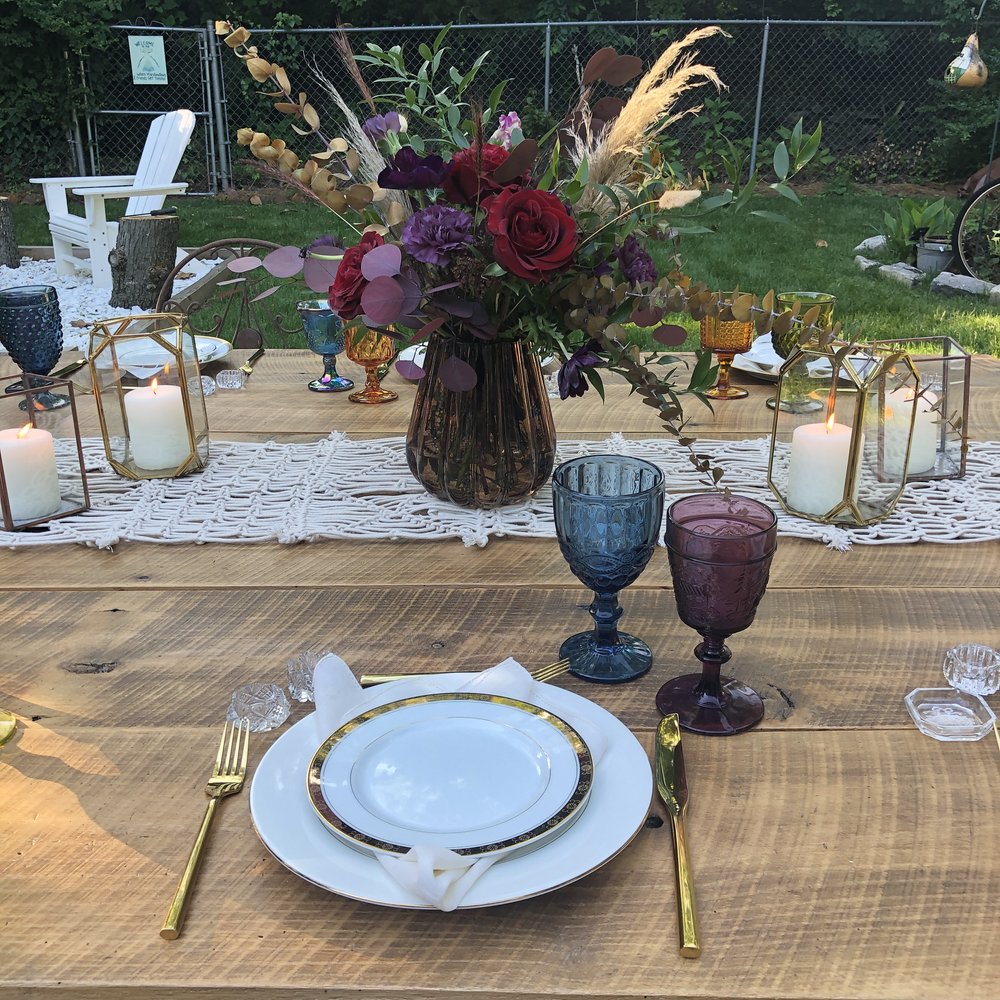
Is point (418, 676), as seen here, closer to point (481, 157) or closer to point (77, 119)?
point (481, 157)

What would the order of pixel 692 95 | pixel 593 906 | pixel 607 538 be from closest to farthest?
pixel 593 906 → pixel 607 538 → pixel 692 95

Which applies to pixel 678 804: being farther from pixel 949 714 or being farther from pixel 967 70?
pixel 967 70

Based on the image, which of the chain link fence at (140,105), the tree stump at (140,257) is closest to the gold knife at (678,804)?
the tree stump at (140,257)

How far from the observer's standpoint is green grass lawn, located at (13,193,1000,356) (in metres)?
4.26

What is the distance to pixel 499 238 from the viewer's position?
2.91 ft

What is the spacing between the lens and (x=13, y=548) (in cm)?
108

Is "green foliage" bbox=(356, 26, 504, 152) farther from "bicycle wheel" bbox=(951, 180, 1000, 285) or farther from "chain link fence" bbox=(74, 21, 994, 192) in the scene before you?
"chain link fence" bbox=(74, 21, 994, 192)

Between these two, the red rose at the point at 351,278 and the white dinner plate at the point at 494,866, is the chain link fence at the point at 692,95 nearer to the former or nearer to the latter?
the red rose at the point at 351,278

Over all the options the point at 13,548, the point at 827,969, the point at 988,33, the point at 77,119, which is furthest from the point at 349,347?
the point at 988,33

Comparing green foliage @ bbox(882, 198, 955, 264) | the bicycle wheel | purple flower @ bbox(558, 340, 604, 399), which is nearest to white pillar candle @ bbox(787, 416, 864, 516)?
purple flower @ bbox(558, 340, 604, 399)

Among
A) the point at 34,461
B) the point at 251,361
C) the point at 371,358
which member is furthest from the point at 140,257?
the point at 34,461

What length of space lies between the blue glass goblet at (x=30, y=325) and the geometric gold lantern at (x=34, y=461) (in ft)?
1.17

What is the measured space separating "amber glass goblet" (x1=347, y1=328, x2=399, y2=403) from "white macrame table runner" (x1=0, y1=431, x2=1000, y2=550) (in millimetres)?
187

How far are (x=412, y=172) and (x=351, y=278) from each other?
0.12 meters
